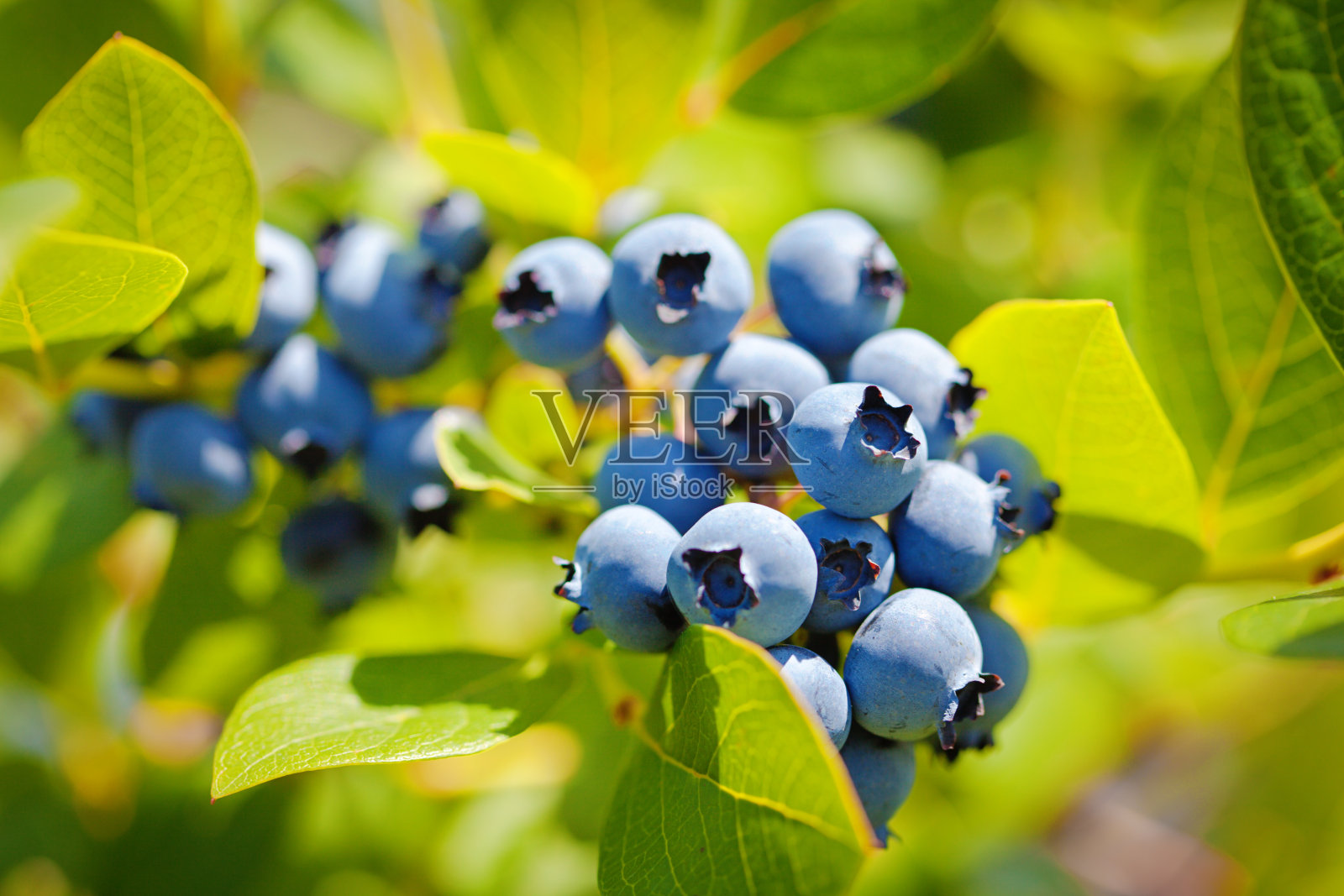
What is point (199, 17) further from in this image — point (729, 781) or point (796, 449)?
point (729, 781)

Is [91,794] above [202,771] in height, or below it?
below

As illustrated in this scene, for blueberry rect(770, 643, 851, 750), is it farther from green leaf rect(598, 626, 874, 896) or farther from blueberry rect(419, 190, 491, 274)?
blueberry rect(419, 190, 491, 274)

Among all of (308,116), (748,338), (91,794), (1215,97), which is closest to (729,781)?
(748,338)

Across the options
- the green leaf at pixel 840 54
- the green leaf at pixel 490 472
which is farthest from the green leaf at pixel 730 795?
the green leaf at pixel 840 54

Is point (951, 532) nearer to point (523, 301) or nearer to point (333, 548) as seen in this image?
point (523, 301)

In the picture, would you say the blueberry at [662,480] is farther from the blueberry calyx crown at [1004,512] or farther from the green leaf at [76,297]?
the green leaf at [76,297]

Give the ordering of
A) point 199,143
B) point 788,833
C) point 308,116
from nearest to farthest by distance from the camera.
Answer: point 788,833 → point 199,143 → point 308,116
